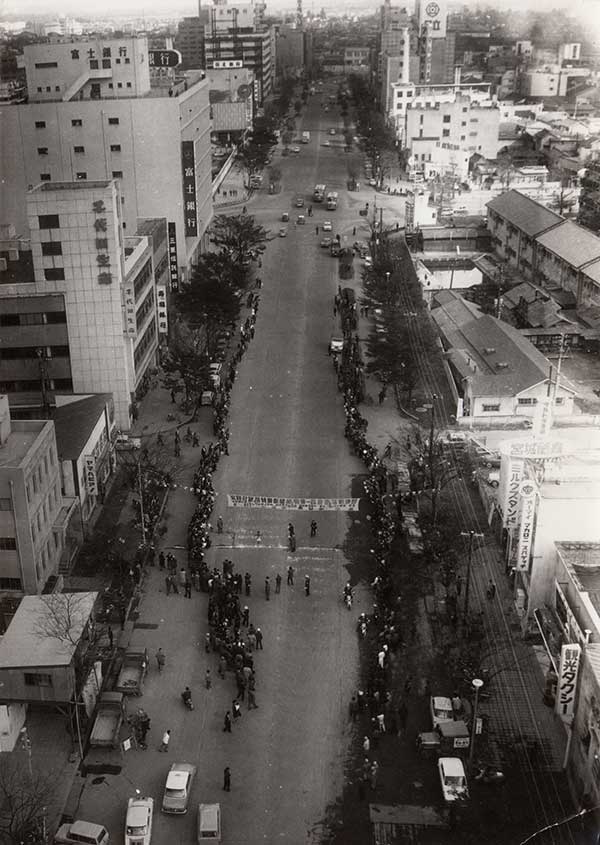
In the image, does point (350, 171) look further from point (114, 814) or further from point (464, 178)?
point (114, 814)

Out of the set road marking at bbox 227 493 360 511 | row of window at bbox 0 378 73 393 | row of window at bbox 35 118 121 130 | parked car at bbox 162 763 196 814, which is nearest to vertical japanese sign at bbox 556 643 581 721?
parked car at bbox 162 763 196 814

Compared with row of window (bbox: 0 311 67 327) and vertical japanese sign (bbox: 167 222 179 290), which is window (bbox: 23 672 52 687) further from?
vertical japanese sign (bbox: 167 222 179 290)

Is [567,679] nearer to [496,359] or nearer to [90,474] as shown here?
[90,474]

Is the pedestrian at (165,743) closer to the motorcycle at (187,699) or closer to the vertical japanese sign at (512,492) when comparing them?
the motorcycle at (187,699)

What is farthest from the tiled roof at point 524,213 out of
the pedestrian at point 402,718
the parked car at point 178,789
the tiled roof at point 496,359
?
the parked car at point 178,789

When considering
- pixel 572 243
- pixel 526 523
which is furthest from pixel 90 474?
pixel 572 243
